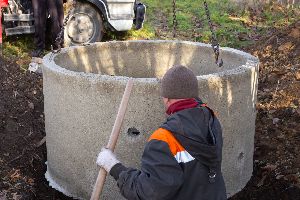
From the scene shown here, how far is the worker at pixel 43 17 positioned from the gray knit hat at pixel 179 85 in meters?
5.07

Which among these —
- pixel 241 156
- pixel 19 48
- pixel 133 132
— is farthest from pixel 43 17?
pixel 241 156

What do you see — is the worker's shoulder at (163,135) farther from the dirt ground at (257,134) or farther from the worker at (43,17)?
the worker at (43,17)

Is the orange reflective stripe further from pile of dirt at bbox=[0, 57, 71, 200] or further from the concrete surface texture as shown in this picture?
pile of dirt at bbox=[0, 57, 71, 200]

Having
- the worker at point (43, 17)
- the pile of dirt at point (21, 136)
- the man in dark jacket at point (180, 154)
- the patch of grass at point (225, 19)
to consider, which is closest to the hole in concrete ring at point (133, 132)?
the man in dark jacket at point (180, 154)

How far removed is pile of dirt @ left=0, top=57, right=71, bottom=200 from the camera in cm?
451

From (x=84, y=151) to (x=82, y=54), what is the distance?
161 centimetres

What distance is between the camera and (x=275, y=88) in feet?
21.5

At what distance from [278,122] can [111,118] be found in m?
2.67

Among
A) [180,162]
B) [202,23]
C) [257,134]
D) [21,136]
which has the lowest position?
[21,136]

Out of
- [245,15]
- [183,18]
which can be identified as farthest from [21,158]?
[245,15]

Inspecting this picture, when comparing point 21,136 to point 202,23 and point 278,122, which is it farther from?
point 202,23

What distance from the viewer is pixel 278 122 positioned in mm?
5672

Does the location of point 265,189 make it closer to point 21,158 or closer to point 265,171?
point 265,171

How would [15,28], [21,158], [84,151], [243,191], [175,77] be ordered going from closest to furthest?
[175,77] → [84,151] → [243,191] → [21,158] → [15,28]
